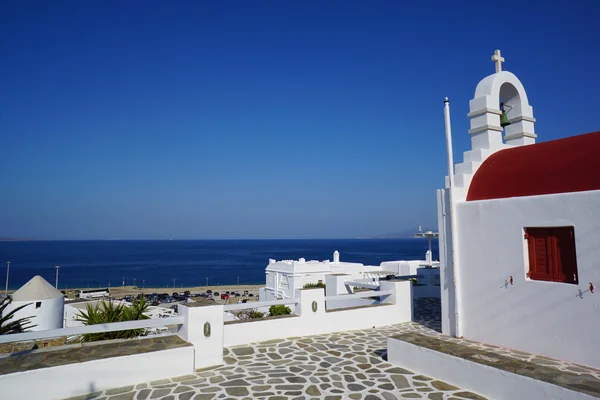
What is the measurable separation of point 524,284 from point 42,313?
17.4 meters

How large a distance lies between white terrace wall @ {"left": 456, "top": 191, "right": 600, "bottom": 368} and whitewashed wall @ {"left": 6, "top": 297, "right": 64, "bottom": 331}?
16.0 metres

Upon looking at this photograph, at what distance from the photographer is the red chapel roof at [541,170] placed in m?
6.53

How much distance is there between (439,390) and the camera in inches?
220

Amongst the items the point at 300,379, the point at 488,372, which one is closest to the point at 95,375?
the point at 300,379

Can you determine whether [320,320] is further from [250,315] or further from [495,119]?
[250,315]

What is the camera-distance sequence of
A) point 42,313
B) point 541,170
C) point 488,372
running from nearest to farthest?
point 488,372
point 541,170
point 42,313

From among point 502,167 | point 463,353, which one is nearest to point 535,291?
point 463,353

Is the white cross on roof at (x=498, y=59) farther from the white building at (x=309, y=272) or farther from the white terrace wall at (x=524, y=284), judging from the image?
the white building at (x=309, y=272)

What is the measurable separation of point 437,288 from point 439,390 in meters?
8.55

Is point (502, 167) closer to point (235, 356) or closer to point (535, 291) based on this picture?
point (535, 291)

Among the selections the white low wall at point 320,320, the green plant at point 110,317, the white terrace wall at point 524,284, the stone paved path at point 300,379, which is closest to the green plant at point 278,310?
the white low wall at point 320,320

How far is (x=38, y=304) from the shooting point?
52.4 ft

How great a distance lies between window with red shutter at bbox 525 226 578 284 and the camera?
6516 millimetres

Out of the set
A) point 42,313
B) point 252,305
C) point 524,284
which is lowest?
point 42,313
